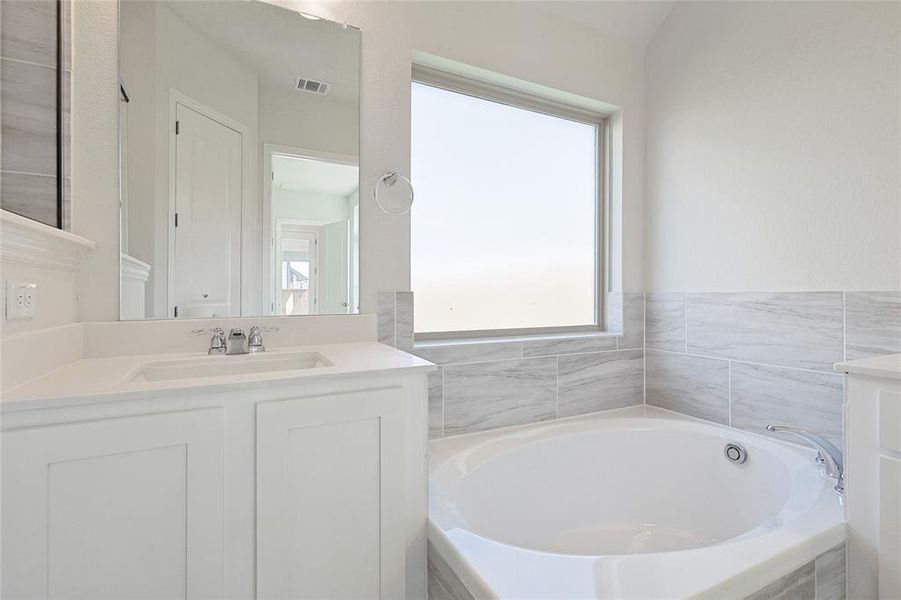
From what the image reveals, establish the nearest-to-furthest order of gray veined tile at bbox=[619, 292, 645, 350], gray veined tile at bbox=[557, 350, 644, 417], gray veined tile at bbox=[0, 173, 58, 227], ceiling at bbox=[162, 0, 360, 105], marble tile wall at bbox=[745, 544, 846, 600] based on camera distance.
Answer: marble tile wall at bbox=[745, 544, 846, 600] → gray veined tile at bbox=[0, 173, 58, 227] → ceiling at bbox=[162, 0, 360, 105] → gray veined tile at bbox=[557, 350, 644, 417] → gray veined tile at bbox=[619, 292, 645, 350]

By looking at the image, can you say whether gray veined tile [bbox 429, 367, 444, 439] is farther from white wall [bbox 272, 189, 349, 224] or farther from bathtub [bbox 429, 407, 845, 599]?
white wall [bbox 272, 189, 349, 224]

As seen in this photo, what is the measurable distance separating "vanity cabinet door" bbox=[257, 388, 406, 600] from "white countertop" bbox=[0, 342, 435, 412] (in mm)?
64

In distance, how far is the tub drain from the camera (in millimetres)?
1800

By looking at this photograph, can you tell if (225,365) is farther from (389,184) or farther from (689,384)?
(689,384)

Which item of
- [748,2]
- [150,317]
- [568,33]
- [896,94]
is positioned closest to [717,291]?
[896,94]

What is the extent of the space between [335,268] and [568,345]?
122 centimetres

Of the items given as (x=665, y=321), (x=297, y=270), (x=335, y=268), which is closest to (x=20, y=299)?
(x=297, y=270)

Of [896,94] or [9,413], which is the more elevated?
[896,94]

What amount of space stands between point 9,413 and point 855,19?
280cm

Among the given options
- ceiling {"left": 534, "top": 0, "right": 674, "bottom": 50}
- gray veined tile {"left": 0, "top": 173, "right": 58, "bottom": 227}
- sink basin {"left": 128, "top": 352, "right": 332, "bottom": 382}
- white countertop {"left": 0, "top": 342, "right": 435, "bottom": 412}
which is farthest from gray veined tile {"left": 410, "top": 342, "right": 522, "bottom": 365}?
ceiling {"left": 534, "top": 0, "right": 674, "bottom": 50}

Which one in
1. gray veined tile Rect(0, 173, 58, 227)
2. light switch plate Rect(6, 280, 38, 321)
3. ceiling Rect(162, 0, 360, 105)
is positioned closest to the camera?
light switch plate Rect(6, 280, 38, 321)

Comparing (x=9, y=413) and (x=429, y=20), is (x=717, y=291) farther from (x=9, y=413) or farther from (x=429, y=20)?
(x=9, y=413)

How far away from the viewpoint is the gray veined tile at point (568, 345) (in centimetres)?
215

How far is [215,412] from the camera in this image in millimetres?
987
